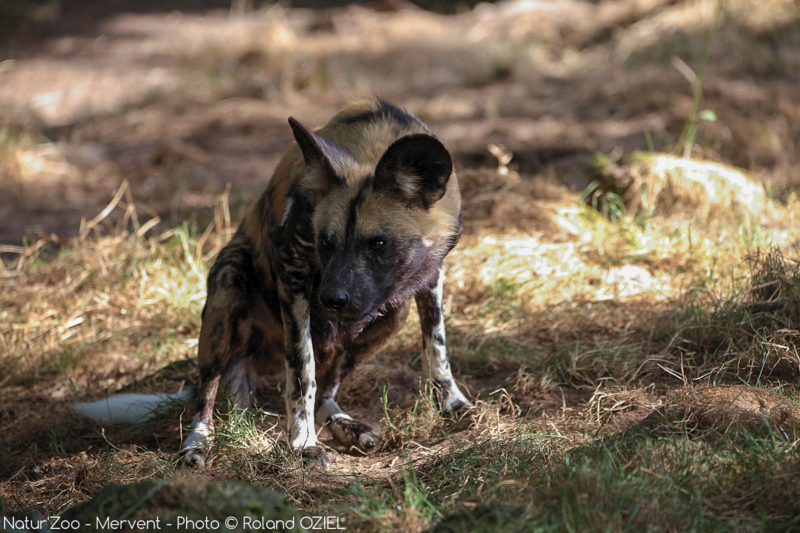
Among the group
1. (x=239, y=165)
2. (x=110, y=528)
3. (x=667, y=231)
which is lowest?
(x=239, y=165)

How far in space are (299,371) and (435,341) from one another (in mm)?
626

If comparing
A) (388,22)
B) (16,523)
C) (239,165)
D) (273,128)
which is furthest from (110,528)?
(388,22)

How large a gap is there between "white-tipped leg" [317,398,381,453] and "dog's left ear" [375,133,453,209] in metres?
0.97

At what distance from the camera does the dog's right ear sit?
2695 millimetres

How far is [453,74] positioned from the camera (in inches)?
352

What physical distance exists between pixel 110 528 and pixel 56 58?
9444 mm

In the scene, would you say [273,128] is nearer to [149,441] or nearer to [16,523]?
[149,441]

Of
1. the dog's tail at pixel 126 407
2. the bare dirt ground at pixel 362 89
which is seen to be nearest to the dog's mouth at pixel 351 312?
the dog's tail at pixel 126 407

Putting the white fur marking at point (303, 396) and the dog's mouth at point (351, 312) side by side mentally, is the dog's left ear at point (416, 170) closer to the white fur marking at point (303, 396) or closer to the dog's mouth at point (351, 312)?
the dog's mouth at point (351, 312)

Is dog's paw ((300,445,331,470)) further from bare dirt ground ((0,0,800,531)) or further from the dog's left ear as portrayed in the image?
the dog's left ear

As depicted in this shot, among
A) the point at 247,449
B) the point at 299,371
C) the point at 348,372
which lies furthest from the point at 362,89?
the point at 247,449

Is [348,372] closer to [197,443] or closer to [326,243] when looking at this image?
[197,443]

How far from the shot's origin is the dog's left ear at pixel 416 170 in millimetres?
2607

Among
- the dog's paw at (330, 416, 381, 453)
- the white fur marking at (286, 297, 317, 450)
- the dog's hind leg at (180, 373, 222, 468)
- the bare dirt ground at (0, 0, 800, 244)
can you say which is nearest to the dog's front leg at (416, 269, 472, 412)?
the dog's paw at (330, 416, 381, 453)
